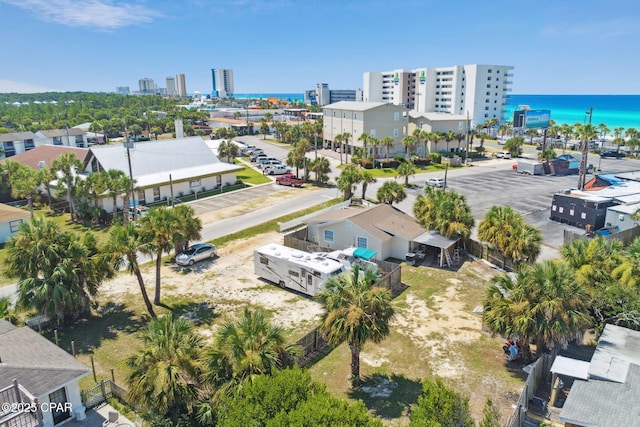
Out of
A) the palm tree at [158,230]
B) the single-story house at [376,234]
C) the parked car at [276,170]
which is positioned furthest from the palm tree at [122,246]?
the parked car at [276,170]

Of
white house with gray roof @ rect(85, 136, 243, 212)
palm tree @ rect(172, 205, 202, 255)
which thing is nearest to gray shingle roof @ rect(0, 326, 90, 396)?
palm tree @ rect(172, 205, 202, 255)

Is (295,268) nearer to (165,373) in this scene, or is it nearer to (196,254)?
(196,254)

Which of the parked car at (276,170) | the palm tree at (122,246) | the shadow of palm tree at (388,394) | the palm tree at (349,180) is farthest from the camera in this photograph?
the parked car at (276,170)

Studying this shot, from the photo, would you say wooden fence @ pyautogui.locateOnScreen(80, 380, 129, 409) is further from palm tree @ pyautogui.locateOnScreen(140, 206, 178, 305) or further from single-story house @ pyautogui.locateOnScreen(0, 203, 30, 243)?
single-story house @ pyautogui.locateOnScreen(0, 203, 30, 243)

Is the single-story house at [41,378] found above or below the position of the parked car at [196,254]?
above

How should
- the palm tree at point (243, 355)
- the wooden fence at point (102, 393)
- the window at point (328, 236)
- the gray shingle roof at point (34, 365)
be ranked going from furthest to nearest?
the window at point (328, 236), the wooden fence at point (102, 393), the gray shingle roof at point (34, 365), the palm tree at point (243, 355)

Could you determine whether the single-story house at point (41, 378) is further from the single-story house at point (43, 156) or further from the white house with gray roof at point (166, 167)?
the single-story house at point (43, 156)

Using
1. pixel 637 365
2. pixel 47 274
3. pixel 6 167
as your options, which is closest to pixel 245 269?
pixel 47 274

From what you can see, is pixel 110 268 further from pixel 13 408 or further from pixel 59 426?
pixel 13 408
